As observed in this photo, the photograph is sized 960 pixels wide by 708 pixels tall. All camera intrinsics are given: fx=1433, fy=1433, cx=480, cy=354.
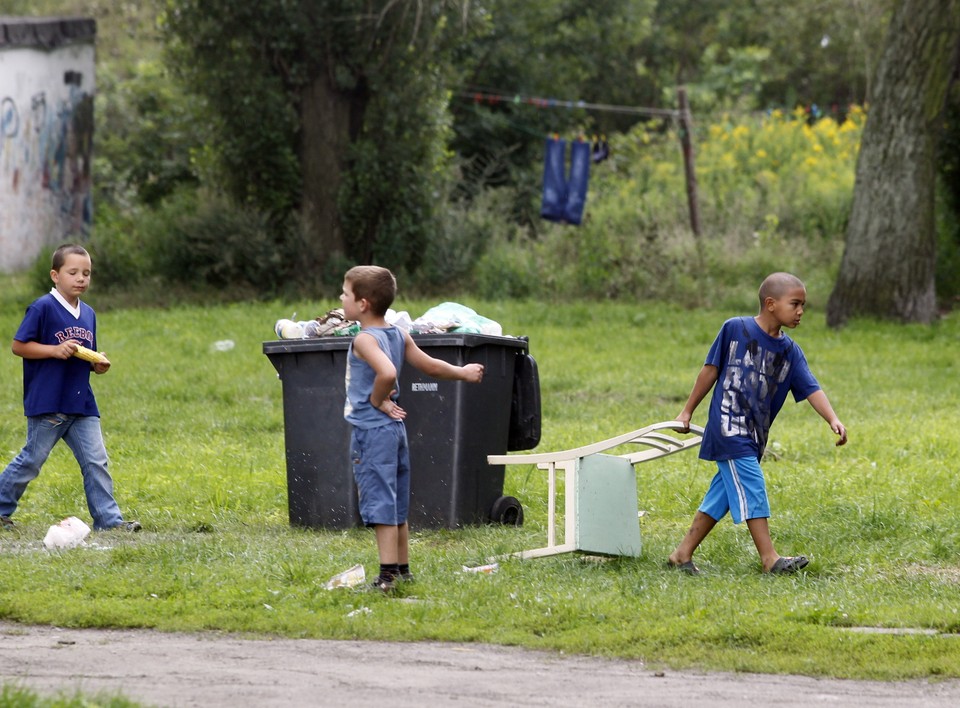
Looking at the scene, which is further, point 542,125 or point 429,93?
point 542,125

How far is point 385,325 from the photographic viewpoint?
21.1 ft

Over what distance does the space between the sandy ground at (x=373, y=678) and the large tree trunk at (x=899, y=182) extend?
13936 millimetres

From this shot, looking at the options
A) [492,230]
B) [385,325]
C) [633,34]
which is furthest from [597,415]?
[633,34]

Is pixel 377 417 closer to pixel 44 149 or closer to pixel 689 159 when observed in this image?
pixel 689 159

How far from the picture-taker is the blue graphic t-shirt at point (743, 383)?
265 inches

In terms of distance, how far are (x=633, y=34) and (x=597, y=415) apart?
22606mm

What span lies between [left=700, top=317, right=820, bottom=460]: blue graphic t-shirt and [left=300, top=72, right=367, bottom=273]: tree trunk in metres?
14.7

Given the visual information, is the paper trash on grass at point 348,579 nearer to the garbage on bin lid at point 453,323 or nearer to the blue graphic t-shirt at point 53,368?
the garbage on bin lid at point 453,323

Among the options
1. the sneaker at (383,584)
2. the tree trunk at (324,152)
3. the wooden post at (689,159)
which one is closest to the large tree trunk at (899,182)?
the wooden post at (689,159)

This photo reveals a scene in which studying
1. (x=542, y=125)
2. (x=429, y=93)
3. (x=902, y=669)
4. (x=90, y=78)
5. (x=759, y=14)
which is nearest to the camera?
(x=902, y=669)

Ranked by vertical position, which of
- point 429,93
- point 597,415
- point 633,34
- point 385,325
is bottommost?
point 597,415

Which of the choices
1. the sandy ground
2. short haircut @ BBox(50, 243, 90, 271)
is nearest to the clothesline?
short haircut @ BBox(50, 243, 90, 271)

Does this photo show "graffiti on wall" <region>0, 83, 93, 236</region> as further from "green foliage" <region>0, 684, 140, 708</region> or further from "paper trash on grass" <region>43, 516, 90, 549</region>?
"green foliage" <region>0, 684, 140, 708</region>

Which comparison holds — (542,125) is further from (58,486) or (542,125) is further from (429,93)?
(58,486)
